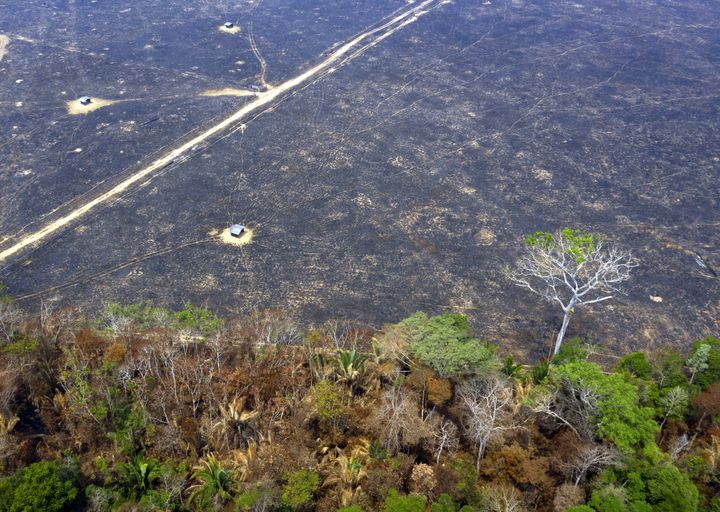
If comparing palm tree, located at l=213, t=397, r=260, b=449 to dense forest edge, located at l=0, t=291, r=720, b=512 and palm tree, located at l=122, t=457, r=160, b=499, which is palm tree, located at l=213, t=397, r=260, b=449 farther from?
palm tree, located at l=122, t=457, r=160, b=499

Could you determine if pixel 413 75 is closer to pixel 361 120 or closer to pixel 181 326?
pixel 361 120

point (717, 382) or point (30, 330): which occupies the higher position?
point (30, 330)

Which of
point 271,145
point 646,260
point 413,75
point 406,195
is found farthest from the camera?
point 413,75

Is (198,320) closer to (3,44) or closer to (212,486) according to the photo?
(212,486)

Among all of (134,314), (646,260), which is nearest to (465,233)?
(646,260)

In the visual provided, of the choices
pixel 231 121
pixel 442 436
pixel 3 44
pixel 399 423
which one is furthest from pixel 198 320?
pixel 3 44

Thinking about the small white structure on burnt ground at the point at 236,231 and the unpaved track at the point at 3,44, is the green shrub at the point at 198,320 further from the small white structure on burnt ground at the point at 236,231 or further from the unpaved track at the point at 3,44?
the unpaved track at the point at 3,44

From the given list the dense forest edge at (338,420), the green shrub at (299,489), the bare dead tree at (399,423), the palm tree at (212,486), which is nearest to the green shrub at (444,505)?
the dense forest edge at (338,420)
